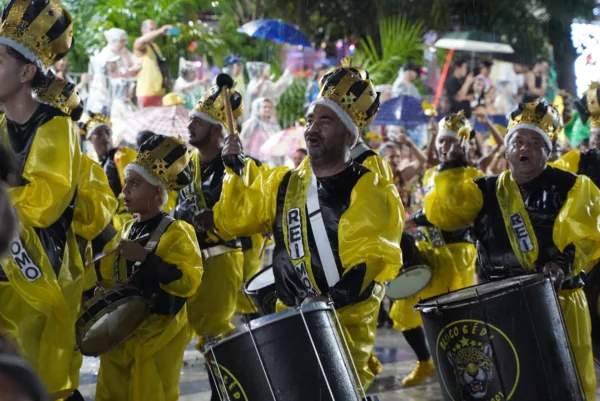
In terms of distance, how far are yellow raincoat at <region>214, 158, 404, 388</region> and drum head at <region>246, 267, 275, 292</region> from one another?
49 centimetres

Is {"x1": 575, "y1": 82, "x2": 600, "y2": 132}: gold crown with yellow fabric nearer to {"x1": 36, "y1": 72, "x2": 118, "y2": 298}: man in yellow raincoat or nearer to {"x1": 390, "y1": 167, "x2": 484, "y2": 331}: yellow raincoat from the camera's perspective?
{"x1": 390, "y1": 167, "x2": 484, "y2": 331}: yellow raincoat

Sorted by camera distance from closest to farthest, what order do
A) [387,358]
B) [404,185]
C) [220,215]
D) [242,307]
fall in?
1. [220,215]
2. [242,307]
3. [387,358]
4. [404,185]

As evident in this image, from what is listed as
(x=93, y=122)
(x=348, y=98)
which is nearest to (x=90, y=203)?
(x=348, y=98)

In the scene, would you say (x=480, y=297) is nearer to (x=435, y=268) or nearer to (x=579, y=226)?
(x=579, y=226)

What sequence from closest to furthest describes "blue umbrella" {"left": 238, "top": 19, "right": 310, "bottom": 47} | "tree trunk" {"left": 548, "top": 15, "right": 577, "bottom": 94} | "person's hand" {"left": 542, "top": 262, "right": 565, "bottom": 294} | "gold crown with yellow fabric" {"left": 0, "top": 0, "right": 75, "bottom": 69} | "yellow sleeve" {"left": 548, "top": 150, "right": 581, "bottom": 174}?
"gold crown with yellow fabric" {"left": 0, "top": 0, "right": 75, "bottom": 69}
"person's hand" {"left": 542, "top": 262, "right": 565, "bottom": 294}
"yellow sleeve" {"left": 548, "top": 150, "right": 581, "bottom": 174}
"blue umbrella" {"left": 238, "top": 19, "right": 310, "bottom": 47}
"tree trunk" {"left": 548, "top": 15, "right": 577, "bottom": 94}

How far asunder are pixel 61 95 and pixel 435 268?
131 inches

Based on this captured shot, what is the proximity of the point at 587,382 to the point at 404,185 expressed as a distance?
16.7ft

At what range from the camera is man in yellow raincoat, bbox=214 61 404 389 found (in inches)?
171

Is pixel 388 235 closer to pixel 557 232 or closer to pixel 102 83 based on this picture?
pixel 557 232

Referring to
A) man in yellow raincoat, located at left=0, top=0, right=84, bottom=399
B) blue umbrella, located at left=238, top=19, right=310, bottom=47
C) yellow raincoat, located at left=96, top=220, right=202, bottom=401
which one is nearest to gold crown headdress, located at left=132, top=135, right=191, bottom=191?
yellow raincoat, located at left=96, top=220, right=202, bottom=401

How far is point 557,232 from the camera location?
5.45m

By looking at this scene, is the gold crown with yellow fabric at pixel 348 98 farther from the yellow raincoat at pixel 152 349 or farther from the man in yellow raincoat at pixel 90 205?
the man in yellow raincoat at pixel 90 205

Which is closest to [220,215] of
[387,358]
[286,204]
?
Result: [286,204]

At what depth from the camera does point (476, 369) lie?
4.31 meters
